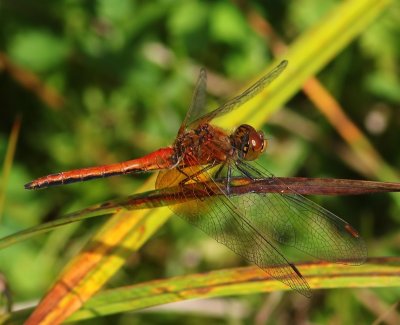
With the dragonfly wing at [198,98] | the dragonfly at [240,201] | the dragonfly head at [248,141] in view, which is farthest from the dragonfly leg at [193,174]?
the dragonfly wing at [198,98]

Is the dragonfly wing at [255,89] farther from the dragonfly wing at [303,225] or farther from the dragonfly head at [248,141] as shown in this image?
the dragonfly wing at [303,225]

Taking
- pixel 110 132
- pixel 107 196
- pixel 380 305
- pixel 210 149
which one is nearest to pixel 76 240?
pixel 107 196

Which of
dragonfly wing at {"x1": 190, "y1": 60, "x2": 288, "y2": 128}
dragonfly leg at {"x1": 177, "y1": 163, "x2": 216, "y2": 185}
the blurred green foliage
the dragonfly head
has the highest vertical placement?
the blurred green foliage

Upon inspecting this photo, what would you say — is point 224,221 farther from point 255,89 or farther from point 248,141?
point 255,89

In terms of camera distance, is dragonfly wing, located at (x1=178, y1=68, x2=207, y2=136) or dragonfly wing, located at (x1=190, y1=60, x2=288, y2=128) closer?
dragonfly wing, located at (x1=190, y1=60, x2=288, y2=128)

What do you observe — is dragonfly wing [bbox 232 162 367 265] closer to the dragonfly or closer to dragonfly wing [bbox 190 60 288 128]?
the dragonfly

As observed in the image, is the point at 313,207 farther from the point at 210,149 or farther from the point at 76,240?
the point at 76,240

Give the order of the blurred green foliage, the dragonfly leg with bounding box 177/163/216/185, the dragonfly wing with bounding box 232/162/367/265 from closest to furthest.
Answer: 1. the dragonfly wing with bounding box 232/162/367/265
2. the dragonfly leg with bounding box 177/163/216/185
3. the blurred green foliage

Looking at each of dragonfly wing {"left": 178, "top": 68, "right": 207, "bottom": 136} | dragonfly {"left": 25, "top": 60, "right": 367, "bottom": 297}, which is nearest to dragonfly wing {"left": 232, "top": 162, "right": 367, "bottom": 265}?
dragonfly {"left": 25, "top": 60, "right": 367, "bottom": 297}
